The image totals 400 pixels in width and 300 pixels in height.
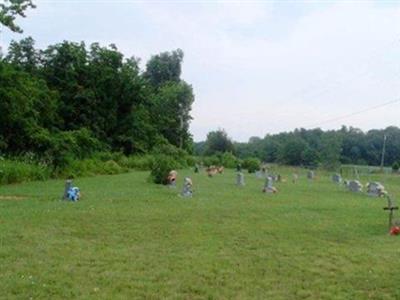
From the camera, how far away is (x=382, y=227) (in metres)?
14.4

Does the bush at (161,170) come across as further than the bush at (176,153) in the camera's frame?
No

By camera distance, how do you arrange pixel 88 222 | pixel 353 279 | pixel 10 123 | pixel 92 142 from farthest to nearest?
pixel 92 142 < pixel 10 123 < pixel 88 222 < pixel 353 279

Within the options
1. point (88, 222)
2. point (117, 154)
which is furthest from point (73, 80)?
point (88, 222)

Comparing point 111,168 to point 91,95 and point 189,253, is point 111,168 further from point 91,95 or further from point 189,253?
point 189,253

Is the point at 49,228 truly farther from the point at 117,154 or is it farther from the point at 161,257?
the point at 117,154

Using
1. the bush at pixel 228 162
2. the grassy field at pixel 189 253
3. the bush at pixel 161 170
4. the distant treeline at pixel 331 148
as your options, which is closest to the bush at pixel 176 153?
the bush at pixel 228 162

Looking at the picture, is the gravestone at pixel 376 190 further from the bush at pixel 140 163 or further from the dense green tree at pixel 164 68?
the dense green tree at pixel 164 68

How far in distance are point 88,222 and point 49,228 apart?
1.29m

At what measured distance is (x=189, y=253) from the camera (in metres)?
9.91

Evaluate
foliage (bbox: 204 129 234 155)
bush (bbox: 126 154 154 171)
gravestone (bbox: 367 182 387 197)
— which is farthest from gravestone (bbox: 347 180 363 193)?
foliage (bbox: 204 129 234 155)

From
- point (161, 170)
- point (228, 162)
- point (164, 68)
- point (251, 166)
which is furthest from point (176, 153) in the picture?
point (161, 170)

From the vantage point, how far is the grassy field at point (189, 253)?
757 cm

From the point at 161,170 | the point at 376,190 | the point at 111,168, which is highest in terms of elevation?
the point at 161,170

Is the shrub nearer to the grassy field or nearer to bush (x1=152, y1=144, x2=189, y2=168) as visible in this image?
bush (x1=152, y1=144, x2=189, y2=168)
